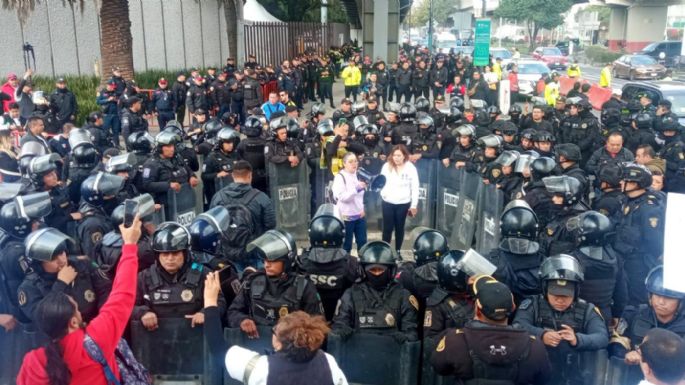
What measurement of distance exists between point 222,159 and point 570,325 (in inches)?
239

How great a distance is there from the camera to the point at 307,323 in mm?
3279

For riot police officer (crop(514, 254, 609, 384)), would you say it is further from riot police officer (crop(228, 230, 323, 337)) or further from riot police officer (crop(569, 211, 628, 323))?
riot police officer (crop(228, 230, 323, 337))

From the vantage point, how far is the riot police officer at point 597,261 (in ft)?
16.9

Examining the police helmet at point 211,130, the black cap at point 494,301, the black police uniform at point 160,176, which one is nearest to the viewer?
the black cap at point 494,301

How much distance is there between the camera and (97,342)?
138 inches

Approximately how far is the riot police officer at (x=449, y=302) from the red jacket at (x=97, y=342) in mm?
2049

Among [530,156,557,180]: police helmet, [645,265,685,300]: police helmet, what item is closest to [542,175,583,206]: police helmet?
[530,156,557,180]: police helmet

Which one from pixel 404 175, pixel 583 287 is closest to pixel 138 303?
pixel 583 287

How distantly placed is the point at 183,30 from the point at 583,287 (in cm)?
2580

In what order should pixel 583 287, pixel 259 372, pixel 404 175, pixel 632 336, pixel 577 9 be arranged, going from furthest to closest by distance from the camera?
pixel 577 9, pixel 404 175, pixel 583 287, pixel 632 336, pixel 259 372

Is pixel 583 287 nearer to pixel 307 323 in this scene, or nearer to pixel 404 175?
pixel 307 323

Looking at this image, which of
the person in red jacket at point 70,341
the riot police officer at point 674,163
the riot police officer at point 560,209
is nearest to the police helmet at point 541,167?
the riot police officer at point 560,209

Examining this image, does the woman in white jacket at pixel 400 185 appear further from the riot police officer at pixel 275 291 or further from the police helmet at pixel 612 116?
the police helmet at pixel 612 116

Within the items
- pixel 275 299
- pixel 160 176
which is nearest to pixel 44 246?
pixel 275 299
